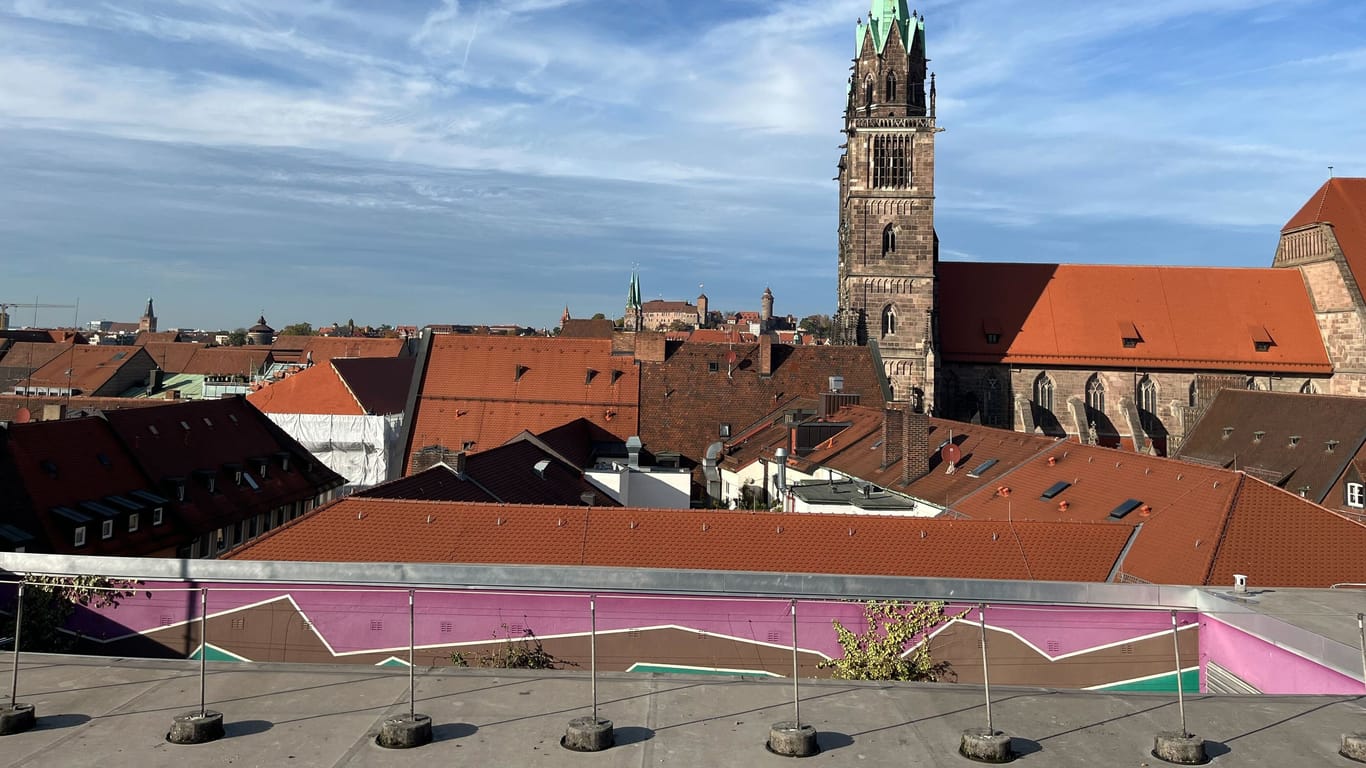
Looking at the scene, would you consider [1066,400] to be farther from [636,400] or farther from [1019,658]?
[1019,658]

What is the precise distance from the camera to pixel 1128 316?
182ft

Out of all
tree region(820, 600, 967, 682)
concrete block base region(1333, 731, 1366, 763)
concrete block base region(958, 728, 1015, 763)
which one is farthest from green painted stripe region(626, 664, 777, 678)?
concrete block base region(1333, 731, 1366, 763)

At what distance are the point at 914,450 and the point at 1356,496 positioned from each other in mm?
14550

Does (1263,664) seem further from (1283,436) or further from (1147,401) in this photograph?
(1147,401)

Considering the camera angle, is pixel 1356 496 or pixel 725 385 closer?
pixel 1356 496

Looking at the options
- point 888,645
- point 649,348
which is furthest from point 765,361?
point 888,645

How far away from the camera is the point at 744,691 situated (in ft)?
28.9

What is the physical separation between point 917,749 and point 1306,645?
225 inches

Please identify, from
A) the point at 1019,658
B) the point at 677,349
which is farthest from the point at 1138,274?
the point at 1019,658

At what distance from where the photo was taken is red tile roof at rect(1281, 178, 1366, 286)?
53469 millimetres

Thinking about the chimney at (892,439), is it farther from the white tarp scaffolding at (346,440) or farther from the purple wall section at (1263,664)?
the white tarp scaffolding at (346,440)

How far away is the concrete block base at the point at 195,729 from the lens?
7.55 meters

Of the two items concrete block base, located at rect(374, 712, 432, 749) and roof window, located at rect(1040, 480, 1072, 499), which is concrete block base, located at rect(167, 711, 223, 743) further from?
roof window, located at rect(1040, 480, 1072, 499)

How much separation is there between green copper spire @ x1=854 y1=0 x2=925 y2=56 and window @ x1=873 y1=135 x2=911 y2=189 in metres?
4.54
